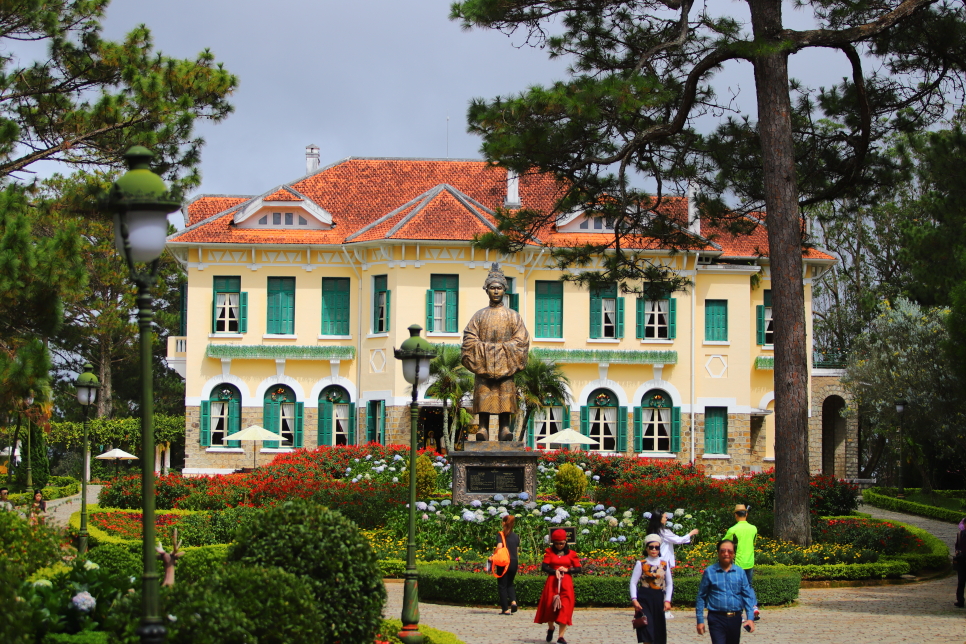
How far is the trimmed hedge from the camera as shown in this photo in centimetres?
1451

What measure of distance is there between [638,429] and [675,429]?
4.01ft

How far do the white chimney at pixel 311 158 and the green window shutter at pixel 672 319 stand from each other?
41.7 feet

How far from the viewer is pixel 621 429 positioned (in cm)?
3494

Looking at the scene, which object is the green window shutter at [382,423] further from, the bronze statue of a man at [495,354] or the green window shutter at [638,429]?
the bronze statue of a man at [495,354]

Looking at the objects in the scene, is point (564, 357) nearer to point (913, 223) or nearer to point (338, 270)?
point (338, 270)

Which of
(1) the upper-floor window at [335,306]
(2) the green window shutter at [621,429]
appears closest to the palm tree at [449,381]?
(1) the upper-floor window at [335,306]

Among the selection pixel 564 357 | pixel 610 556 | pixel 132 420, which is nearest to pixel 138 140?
pixel 610 556

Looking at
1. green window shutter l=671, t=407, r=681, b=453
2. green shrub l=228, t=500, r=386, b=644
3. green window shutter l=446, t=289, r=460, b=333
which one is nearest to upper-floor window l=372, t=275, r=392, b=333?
green window shutter l=446, t=289, r=460, b=333

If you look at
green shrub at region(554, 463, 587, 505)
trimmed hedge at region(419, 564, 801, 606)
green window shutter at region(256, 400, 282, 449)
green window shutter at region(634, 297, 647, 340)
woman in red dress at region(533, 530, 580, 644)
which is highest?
green window shutter at region(634, 297, 647, 340)

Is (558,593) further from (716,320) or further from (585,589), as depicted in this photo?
(716,320)

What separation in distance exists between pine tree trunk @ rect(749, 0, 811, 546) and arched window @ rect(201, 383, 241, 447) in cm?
1979

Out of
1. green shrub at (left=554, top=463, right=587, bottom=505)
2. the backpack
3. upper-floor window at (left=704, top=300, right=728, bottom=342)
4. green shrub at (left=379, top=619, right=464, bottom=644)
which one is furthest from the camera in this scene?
upper-floor window at (left=704, top=300, right=728, bottom=342)

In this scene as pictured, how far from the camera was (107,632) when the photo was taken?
8.38 metres

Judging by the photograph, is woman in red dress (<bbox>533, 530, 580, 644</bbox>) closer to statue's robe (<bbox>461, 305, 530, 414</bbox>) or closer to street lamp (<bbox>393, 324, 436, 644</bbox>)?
street lamp (<bbox>393, 324, 436, 644</bbox>)
